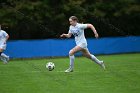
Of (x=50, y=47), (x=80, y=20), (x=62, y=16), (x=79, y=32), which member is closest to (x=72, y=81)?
(x=79, y=32)

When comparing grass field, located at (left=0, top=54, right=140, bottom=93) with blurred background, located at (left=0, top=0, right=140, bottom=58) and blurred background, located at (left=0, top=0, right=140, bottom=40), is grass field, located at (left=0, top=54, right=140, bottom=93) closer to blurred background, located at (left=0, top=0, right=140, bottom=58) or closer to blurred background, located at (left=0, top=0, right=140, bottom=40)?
blurred background, located at (left=0, top=0, right=140, bottom=58)

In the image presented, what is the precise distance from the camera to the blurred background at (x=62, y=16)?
3788 centimetres

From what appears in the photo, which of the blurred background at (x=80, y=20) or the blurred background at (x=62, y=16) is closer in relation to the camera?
the blurred background at (x=80, y=20)

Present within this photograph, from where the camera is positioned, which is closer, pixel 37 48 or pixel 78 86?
pixel 78 86

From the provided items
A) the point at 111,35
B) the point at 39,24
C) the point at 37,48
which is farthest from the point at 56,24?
the point at 37,48

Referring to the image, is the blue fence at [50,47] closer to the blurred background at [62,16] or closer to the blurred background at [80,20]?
the blurred background at [80,20]

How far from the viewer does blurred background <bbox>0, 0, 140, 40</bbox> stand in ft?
124

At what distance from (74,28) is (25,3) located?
68.3 feet

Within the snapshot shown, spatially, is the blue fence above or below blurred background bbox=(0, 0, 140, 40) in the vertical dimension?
below

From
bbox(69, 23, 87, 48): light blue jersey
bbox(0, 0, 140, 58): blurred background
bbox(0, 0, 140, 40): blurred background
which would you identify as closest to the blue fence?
bbox(0, 0, 140, 58): blurred background

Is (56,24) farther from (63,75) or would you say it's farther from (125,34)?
(63,75)

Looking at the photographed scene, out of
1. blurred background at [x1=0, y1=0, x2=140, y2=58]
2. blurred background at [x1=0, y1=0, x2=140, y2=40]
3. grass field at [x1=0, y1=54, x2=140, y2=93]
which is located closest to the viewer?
grass field at [x1=0, y1=54, x2=140, y2=93]

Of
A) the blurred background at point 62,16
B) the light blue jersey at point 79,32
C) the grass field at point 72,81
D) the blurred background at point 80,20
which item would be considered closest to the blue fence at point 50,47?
the blurred background at point 80,20

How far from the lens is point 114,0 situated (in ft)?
134
